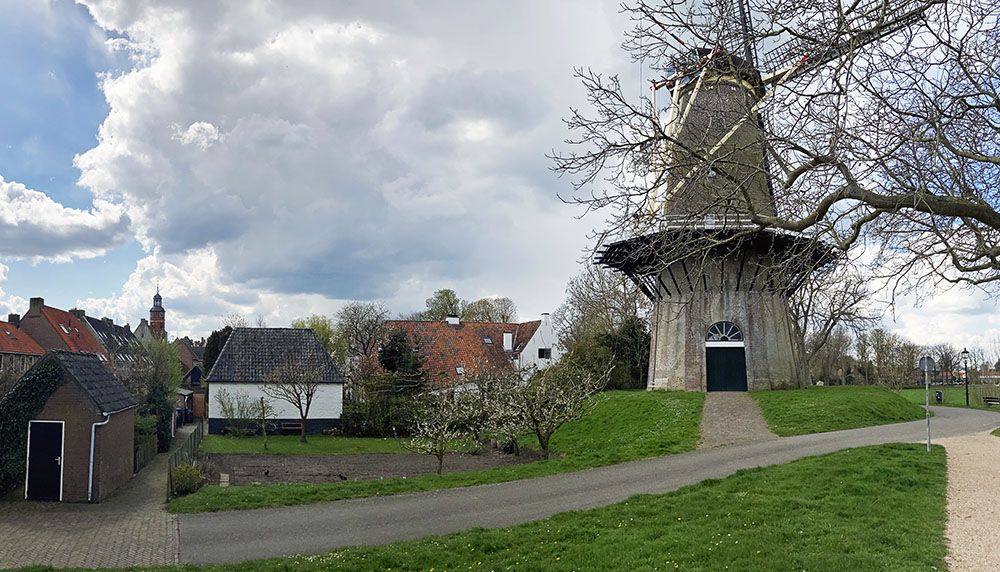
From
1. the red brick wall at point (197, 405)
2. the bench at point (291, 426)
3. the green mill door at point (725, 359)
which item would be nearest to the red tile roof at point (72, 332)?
the red brick wall at point (197, 405)

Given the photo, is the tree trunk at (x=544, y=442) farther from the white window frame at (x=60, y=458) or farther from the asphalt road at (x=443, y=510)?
the white window frame at (x=60, y=458)

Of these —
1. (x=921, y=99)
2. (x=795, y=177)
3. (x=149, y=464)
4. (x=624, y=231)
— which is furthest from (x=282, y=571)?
(x=149, y=464)

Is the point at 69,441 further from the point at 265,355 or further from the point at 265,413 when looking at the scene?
the point at 265,355

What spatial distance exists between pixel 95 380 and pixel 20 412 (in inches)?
75.7

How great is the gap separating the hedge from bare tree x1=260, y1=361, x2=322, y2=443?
45.8 feet

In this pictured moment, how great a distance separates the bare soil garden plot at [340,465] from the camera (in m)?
19.5

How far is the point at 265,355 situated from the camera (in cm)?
3422

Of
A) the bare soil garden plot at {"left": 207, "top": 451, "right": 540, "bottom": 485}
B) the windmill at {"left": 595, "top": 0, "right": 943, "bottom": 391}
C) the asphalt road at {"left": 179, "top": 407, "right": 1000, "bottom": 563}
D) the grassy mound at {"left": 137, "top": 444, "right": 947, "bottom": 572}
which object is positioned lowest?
the bare soil garden plot at {"left": 207, "top": 451, "right": 540, "bottom": 485}

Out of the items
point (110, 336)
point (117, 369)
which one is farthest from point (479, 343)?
point (110, 336)

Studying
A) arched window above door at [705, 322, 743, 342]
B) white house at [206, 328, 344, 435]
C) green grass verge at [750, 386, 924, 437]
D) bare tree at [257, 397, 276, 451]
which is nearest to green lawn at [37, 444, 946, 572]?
green grass verge at [750, 386, 924, 437]

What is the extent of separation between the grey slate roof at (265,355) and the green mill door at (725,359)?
16.8 meters

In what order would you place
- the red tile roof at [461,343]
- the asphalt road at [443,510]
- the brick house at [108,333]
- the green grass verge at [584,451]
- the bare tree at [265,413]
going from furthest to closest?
the brick house at [108,333]
the red tile roof at [461,343]
the bare tree at [265,413]
the green grass verge at [584,451]
the asphalt road at [443,510]

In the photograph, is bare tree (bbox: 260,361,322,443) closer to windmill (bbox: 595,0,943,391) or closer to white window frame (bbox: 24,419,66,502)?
white window frame (bbox: 24,419,66,502)

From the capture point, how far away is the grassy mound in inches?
298
